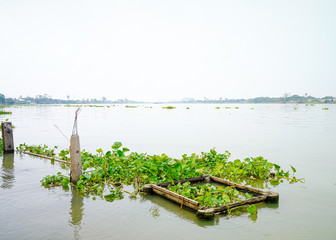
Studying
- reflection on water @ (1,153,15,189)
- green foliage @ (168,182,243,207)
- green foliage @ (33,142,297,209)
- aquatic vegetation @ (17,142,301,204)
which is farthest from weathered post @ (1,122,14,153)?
green foliage @ (168,182,243,207)

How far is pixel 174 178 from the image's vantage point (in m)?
7.32

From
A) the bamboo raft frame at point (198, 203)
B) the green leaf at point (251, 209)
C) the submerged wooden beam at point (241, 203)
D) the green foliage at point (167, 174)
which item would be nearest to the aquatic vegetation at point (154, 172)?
the green foliage at point (167, 174)

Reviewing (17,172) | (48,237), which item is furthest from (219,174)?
(17,172)

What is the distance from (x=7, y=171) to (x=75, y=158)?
3400 mm

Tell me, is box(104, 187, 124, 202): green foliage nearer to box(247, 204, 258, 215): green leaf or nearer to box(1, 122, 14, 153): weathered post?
box(247, 204, 258, 215): green leaf

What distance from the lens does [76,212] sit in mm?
5688

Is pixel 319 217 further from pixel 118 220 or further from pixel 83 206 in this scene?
pixel 83 206

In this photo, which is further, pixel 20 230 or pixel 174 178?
pixel 174 178

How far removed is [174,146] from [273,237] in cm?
1005

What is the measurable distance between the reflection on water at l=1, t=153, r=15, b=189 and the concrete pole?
1662 millimetres

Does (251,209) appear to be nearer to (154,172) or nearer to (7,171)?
(154,172)

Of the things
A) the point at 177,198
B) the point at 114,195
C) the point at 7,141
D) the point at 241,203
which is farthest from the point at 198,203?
the point at 7,141

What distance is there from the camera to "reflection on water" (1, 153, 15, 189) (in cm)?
743

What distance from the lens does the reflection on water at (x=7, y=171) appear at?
743 centimetres
